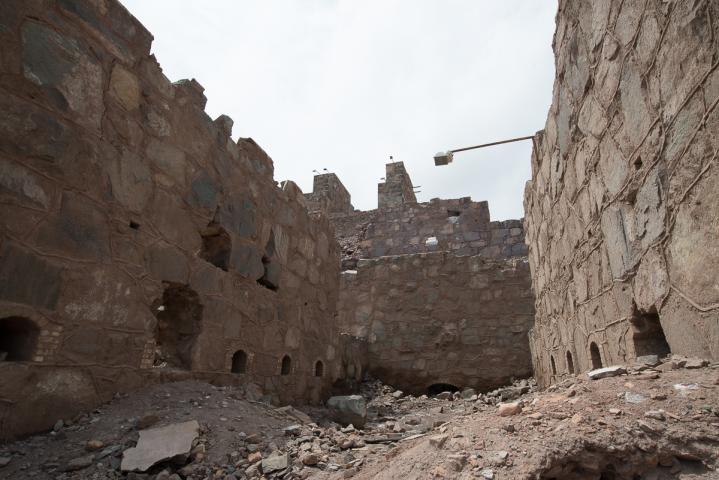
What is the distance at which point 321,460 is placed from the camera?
8.68 ft

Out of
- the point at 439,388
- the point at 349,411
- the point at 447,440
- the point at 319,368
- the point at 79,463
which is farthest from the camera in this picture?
the point at 439,388

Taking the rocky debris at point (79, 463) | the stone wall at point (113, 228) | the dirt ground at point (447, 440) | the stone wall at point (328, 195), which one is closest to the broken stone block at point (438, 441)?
the dirt ground at point (447, 440)

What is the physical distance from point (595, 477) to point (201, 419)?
220 cm

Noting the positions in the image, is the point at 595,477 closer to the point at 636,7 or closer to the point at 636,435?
the point at 636,435

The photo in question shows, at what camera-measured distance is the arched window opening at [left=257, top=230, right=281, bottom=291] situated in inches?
189

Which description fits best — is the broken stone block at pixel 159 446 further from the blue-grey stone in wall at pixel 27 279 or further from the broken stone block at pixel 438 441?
the broken stone block at pixel 438 441

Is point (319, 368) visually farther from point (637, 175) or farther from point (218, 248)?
point (637, 175)

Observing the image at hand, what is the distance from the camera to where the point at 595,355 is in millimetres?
3377

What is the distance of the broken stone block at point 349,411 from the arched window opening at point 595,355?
2.03m

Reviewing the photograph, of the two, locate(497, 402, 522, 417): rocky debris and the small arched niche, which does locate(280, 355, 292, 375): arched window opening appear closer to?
the small arched niche

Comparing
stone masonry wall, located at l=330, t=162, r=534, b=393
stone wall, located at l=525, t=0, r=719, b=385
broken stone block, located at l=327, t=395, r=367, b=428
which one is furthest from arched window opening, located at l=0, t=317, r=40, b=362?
stone masonry wall, located at l=330, t=162, r=534, b=393

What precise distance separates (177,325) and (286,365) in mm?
1520

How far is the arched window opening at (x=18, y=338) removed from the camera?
2.42 metres

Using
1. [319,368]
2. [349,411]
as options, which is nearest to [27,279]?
[349,411]
